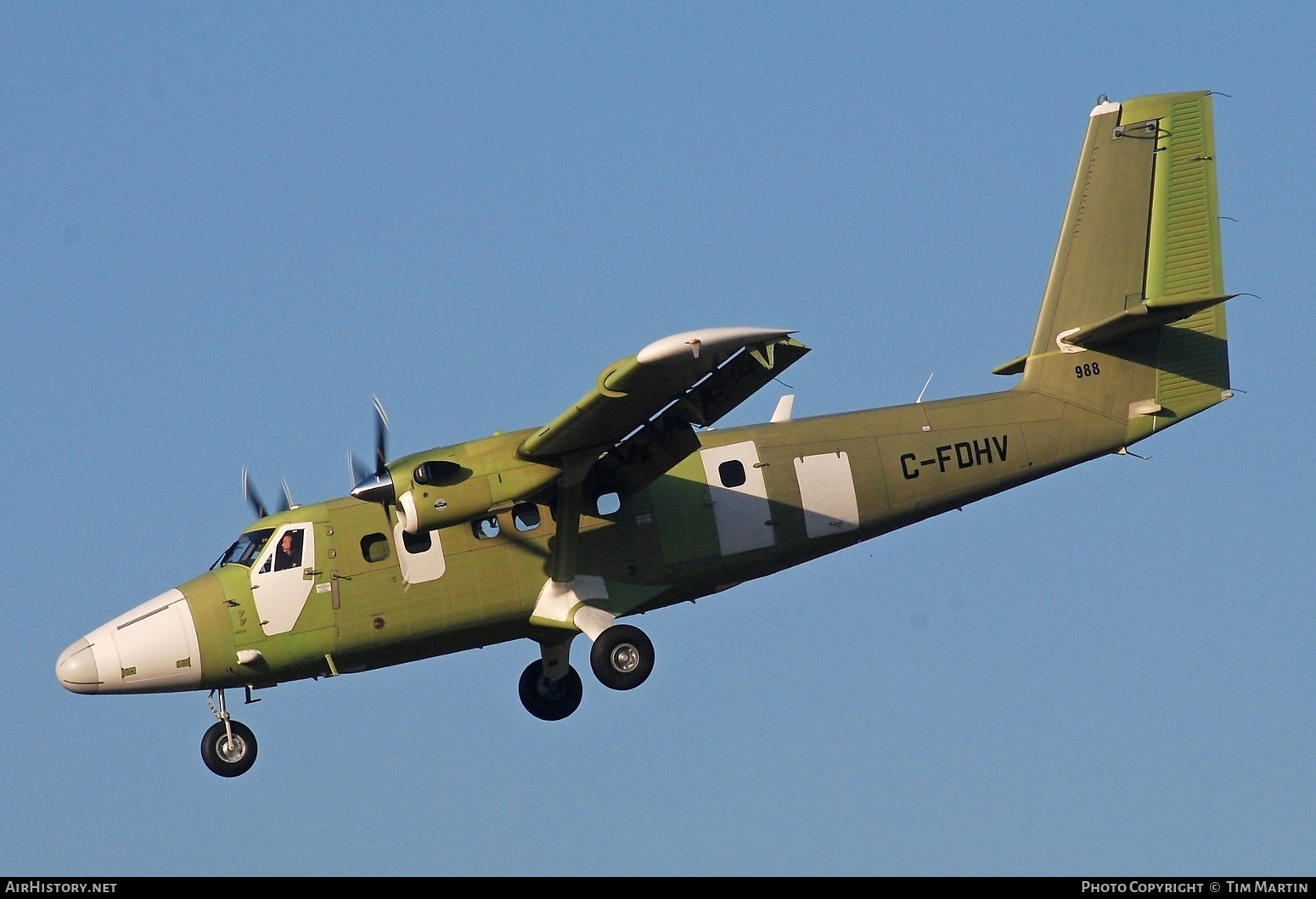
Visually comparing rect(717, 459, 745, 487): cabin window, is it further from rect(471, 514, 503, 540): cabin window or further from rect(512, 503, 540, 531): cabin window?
rect(471, 514, 503, 540): cabin window

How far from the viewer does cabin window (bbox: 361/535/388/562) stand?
67.4ft

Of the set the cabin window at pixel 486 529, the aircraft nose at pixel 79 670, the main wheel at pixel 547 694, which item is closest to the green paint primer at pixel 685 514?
the cabin window at pixel 486 529

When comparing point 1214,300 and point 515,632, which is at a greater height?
point 1214,300

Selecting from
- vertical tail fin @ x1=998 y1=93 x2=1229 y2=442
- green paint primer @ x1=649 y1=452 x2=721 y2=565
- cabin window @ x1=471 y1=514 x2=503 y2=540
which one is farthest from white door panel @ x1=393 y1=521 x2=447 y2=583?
vertical tail fin @ x1=998 y1=93 x2=1229 y2=442

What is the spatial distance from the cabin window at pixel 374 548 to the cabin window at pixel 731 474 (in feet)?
13.4

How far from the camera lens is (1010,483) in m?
22.5

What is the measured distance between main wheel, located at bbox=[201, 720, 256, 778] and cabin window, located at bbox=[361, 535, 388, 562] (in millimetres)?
2493

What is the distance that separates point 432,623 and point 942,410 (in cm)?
693

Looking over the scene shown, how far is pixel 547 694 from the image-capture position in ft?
74.3

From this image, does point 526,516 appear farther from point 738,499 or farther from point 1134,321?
point 1134,321

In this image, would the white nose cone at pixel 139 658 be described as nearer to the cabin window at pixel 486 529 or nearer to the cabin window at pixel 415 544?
the cabin window at pixel 415 544

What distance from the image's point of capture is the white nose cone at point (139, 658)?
20188 millimetres
